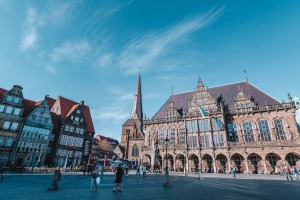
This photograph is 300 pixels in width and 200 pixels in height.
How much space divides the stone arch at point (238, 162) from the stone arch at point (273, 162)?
11.2 ft

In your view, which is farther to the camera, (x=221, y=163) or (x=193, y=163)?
(x=193, y=163)

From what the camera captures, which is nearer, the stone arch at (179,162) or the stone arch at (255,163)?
the stone arch at (255,163)

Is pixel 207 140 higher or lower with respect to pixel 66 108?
lower

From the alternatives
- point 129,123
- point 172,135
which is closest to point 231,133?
point 172,135

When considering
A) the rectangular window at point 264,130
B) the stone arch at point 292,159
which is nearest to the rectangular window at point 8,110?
the rectangular window at point 264,130

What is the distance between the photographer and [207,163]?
30641 mm

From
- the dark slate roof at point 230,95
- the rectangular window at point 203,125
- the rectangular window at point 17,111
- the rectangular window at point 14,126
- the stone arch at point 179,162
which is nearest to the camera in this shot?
the rectangular window at point 14,126

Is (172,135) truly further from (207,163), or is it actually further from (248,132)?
(248,132)

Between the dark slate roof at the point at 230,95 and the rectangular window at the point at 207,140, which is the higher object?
the dark slate roof at the point at 230,95

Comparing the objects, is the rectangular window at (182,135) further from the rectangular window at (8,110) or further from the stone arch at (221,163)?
the rectangular window at (8,110)

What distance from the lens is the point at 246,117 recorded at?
29.4 metres

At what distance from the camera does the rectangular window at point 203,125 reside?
3152 centimetres

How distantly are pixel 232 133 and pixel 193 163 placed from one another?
931cm

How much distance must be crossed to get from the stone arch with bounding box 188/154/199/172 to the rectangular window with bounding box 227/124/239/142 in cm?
730
